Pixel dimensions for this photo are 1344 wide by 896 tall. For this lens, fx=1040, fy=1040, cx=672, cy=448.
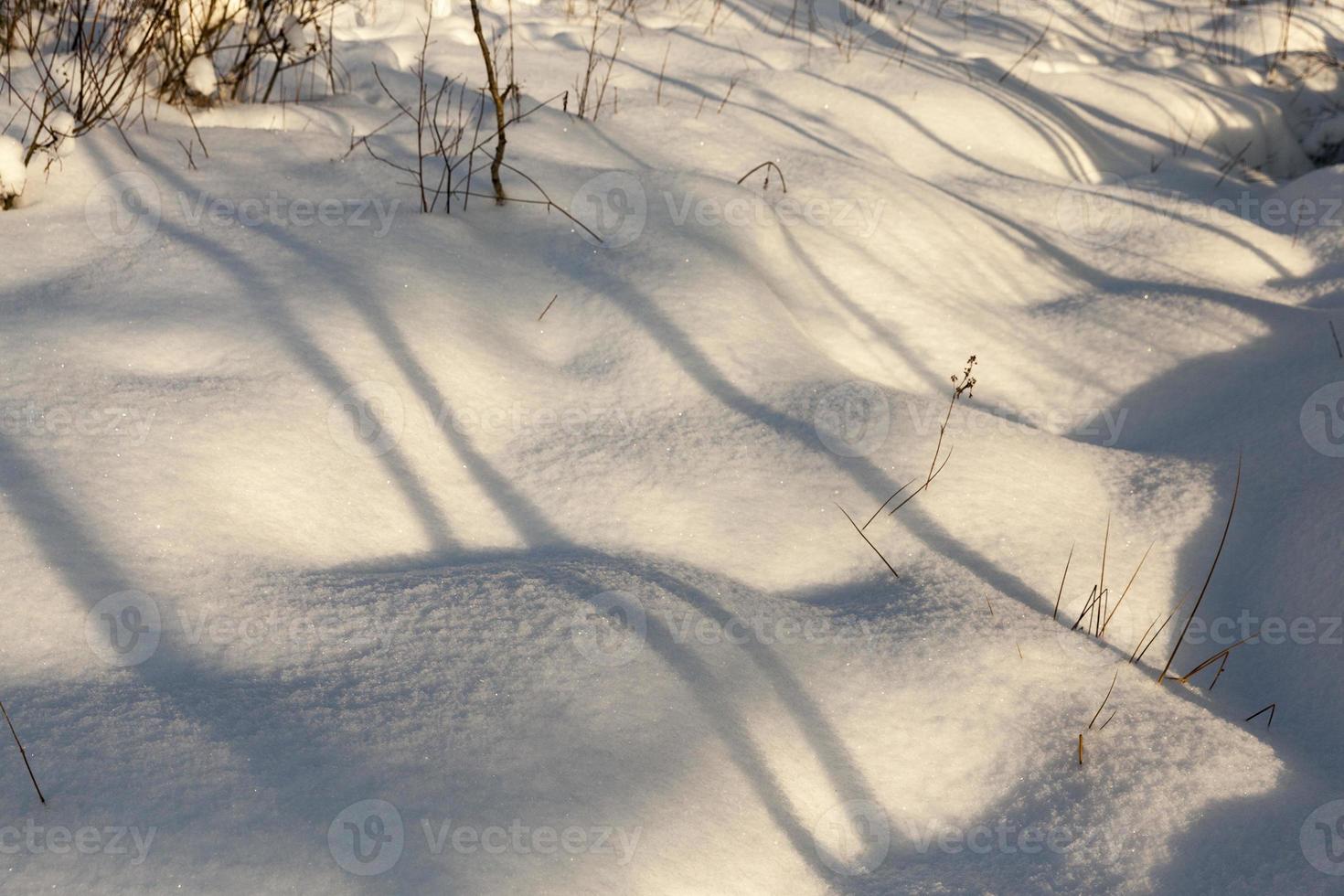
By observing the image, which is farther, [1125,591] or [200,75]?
[200,75]

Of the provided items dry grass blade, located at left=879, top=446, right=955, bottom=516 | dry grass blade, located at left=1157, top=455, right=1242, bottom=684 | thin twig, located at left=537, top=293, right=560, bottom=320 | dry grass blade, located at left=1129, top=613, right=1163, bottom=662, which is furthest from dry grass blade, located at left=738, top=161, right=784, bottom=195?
dry grass blade, located at left=1129, top=613, right=1163, bottom=662

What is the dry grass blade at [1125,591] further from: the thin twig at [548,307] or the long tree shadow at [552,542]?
the thin twig at [548,307]

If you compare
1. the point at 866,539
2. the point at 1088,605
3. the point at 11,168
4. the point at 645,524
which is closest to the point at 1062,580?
the point at 1088,605

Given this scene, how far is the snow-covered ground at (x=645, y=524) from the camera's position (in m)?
1.41

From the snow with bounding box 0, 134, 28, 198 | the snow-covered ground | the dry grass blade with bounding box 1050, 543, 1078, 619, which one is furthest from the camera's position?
the snow with bounding box 0, 134, 28, 198

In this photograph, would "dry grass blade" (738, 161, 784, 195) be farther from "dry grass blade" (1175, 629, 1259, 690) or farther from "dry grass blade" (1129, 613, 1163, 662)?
"dry grass blade" (1175, 629, 1259, 690)

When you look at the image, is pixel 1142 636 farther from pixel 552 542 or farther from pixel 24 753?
pixel 24 753

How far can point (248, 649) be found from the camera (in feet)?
5.21

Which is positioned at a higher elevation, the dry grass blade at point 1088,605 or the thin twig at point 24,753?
the dry grass blade at point 1088,605

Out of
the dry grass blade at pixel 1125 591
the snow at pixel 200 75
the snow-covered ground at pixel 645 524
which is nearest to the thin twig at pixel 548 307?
the snow-covered ground at pixel 645 524

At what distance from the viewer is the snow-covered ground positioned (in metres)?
1.41

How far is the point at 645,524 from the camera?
6.70 ft

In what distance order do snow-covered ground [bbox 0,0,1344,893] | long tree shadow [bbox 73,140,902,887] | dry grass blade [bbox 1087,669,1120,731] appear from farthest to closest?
dry grass blade [bbox 1087,669,1120,731]
long tree shadow [bbox 73,140,902,887]
snow-covered ground [bbox 0,0,1344,893]

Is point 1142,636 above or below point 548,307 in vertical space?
below
